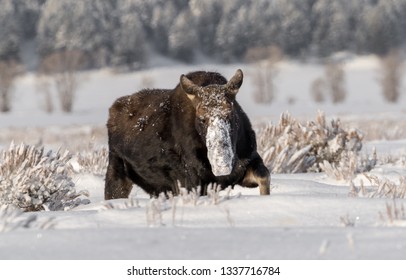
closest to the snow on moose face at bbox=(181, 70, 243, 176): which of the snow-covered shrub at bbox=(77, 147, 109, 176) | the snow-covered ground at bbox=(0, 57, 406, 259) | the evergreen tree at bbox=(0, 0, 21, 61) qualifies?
the snow-covered ground at bbox=(0, 57, 406, 259)

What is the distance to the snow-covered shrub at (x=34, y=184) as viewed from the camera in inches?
229

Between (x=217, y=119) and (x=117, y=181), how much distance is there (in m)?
1.81

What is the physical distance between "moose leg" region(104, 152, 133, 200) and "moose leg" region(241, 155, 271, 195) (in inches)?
52.0

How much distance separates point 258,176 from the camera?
17.3 feet

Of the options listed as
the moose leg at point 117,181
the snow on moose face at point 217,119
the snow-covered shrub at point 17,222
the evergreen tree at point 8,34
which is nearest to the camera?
the snow-covered shrub at point 17,222

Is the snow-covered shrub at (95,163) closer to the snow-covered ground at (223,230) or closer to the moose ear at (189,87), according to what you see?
the snow-covered ground at (223,230)

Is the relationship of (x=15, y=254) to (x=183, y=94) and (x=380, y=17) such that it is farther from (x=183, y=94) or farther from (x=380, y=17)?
(x=380, y=17)

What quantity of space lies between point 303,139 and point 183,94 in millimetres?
3832

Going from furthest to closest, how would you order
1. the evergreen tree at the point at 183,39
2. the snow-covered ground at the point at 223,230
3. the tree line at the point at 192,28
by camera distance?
the evergreen tree at the point at 183,39, the tree line at the point at 192,28, the snow-covered ground at the point at 223,230

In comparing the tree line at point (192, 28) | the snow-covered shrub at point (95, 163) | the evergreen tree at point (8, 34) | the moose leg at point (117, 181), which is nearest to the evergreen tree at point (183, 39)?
the tree line at point (192, 28)

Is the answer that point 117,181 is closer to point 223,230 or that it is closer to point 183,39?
point 223,230

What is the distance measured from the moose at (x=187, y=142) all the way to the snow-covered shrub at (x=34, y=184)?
465 millimetres

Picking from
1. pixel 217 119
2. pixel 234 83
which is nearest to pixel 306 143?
pixel 234 83

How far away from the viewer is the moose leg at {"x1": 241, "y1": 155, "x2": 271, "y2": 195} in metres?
5.25
